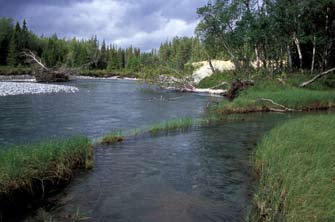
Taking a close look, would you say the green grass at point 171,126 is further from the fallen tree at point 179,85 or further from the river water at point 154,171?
the fallen tree at point 179,85

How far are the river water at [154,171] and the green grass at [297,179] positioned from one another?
0.54m

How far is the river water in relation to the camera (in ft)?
22.2

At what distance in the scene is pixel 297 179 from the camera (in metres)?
6.50

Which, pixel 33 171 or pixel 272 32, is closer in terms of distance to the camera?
pixel 33 171

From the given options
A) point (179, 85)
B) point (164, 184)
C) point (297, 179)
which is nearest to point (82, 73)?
point (179, 85)

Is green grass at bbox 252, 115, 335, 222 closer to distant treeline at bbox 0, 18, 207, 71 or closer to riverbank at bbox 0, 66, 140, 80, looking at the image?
distant treeline at bbox 0, 18, 207, 71

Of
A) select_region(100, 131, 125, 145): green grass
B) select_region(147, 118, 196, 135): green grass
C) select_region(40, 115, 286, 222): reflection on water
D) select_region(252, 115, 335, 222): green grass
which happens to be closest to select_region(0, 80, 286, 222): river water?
select_region(40, 115, 286, 222): reflection on water

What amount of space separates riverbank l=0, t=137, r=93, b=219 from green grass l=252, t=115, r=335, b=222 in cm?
475

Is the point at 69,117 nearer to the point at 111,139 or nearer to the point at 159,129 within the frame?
the point at 159,129

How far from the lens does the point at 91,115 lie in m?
19.0

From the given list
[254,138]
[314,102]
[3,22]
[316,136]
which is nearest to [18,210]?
[316,136]

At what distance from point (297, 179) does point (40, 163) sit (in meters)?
5.71

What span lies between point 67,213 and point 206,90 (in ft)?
98.6

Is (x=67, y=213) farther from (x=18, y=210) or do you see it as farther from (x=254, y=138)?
(x=254, y=138)
